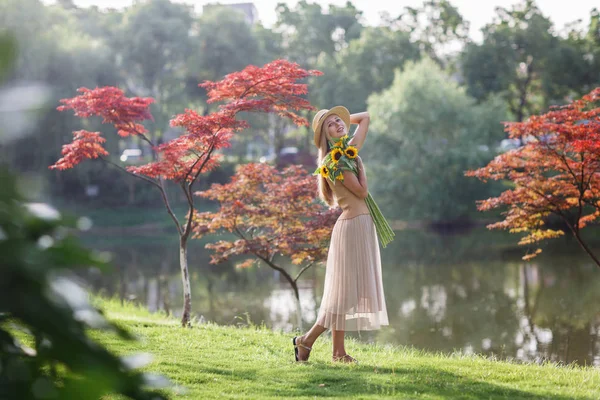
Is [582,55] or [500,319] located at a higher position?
[582,55]

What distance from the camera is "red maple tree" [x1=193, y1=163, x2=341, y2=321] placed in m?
9.10

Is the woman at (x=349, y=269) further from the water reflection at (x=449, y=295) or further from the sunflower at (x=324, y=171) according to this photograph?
the water reflection at (x=449, y=295)

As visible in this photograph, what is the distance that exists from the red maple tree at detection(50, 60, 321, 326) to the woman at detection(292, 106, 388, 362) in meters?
2.29

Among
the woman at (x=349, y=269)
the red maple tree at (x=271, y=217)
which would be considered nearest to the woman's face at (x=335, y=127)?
the woman at (x=349, y=269)

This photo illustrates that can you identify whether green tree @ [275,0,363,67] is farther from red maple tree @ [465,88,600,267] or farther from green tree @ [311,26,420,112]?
red maple tree @ [465,88,600,267]

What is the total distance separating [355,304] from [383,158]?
22.3m

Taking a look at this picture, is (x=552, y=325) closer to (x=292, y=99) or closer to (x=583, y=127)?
(x=583, y=127)

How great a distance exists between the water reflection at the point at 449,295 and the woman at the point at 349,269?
12.0 feet

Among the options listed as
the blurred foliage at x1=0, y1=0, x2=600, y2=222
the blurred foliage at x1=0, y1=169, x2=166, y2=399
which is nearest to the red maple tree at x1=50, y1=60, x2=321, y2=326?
the blurred foliage at x1=0, y1=169, x2=166, y2=399

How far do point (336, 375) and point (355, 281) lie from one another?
81 centimetres

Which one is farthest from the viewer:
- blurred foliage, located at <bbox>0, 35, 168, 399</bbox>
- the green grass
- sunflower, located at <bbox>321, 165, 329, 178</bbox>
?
sunflower, located at <bbox>321, 165, 329, 178</bbox>

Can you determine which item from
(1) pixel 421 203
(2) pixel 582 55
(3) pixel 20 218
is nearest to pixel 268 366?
(3) pixel 20 218

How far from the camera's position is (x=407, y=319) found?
1191 cm

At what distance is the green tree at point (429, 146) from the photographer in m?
25.2
